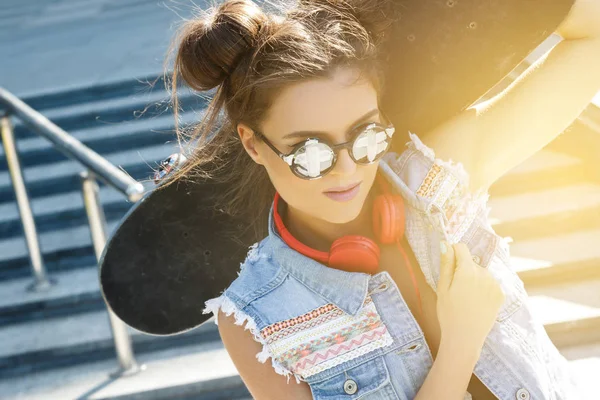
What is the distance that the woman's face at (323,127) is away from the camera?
1330mm

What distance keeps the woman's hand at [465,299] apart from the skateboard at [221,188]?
34 centimetres

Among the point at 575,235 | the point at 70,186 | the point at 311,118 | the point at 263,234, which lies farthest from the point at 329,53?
the point at 70,186

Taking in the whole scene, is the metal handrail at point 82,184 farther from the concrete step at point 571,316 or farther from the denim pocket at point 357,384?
the concrete step at point 571,316

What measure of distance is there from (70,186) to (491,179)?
12.3 ft

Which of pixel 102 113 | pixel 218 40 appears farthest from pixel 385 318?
pixel 102 113

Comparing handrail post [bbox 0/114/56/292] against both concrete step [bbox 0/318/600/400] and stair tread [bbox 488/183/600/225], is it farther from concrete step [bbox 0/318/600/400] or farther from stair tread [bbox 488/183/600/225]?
stair tread [bbox 488/183/600/225]

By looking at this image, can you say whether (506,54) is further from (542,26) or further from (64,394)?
(64,394)

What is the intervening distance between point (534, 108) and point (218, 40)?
0.65 meters

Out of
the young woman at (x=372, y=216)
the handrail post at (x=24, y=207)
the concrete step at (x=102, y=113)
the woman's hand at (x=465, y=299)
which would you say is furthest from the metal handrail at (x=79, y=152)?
the concrete step at (x=102, y=113)

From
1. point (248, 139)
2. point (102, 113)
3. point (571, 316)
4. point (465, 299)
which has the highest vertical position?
point (102, 113)

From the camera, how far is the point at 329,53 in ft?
4.50

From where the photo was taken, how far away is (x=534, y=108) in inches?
57.7

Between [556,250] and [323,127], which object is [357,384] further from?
[556,250]

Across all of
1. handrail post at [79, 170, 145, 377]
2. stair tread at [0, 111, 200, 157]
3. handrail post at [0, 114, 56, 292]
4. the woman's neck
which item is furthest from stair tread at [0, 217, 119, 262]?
the woman's neck
